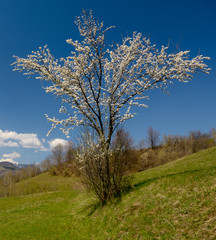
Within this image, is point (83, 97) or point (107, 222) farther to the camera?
point (83, 97)

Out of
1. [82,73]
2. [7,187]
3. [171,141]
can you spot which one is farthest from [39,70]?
[171,141]

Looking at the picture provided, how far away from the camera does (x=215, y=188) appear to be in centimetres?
780

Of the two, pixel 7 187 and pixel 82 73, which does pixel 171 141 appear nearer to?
pixel 7 187

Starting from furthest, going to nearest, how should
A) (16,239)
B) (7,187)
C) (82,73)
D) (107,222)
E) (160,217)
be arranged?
(7,187) → (82,73) → (16,239) → (107,222) → (160,217)

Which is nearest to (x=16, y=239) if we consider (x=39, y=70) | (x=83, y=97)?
(x=83, y=97)

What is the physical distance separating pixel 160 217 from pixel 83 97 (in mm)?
9256

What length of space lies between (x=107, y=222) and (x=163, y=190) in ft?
12.1

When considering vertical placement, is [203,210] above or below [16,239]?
above

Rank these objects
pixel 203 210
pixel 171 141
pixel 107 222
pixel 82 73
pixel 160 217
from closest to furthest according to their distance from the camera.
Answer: pixel 203 210 → pixel 160 217 → pixel 107 222 → pixel 82 73 → pixel 171 141

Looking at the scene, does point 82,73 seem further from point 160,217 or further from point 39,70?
point 160,217

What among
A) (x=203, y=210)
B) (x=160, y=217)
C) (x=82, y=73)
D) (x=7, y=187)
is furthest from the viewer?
(x=7, y=187)

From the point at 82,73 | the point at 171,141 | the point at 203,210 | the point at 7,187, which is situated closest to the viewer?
the point at 203,210

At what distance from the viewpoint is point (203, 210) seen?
6.55 m

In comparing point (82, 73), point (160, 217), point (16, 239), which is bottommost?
point (16, 239)
